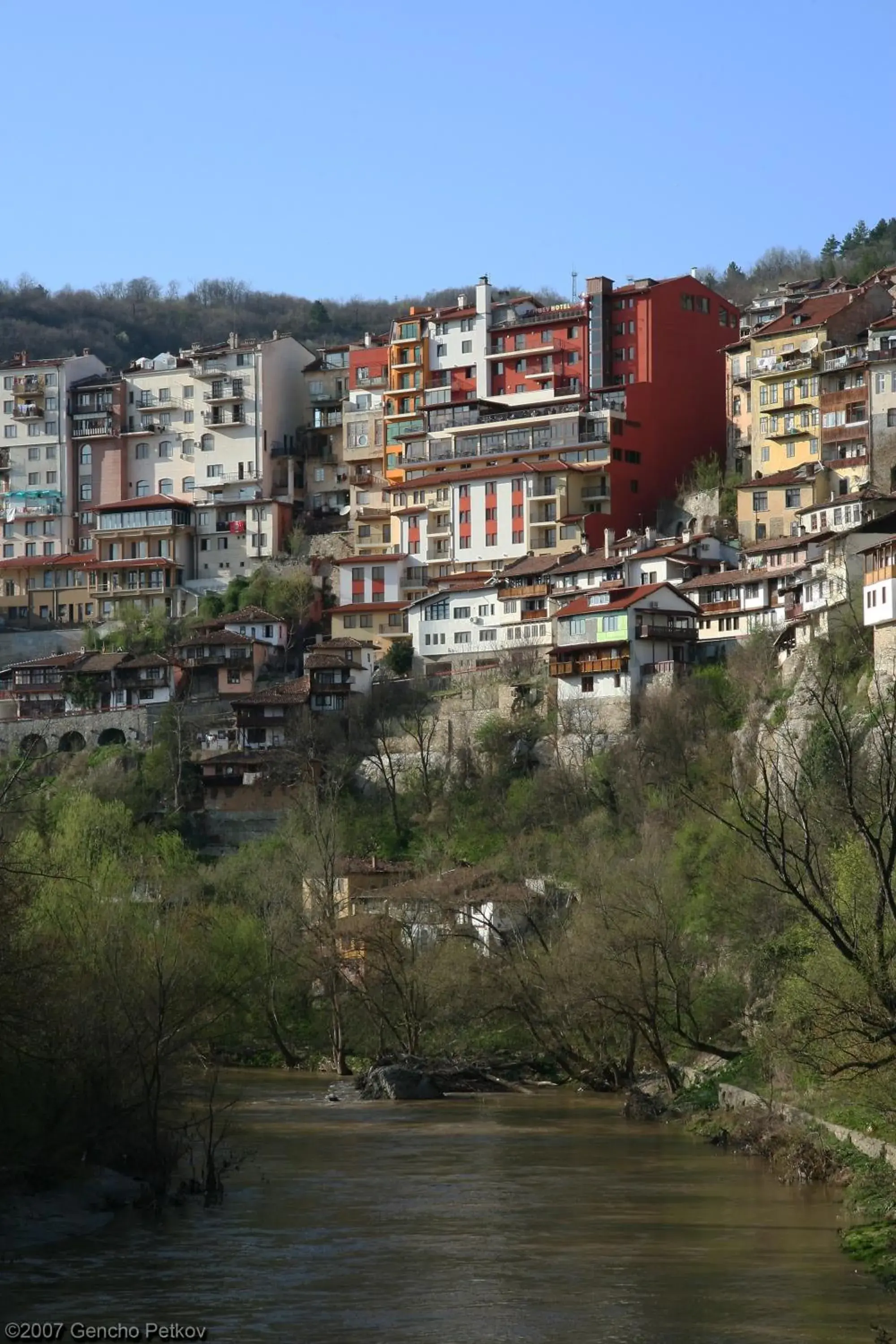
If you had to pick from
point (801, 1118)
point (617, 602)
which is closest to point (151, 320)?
point (617, 602)

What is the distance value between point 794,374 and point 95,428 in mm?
39143

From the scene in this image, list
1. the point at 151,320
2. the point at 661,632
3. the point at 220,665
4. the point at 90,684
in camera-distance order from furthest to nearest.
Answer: the point at 151,320 < the point at 90,684 < the point at 220,665 < the point at 661,632

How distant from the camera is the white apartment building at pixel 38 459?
106875 mm

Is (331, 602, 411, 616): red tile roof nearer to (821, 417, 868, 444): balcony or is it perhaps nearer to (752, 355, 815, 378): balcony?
(752, 355, 815, 378): balcony

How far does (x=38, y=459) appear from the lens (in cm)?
10894


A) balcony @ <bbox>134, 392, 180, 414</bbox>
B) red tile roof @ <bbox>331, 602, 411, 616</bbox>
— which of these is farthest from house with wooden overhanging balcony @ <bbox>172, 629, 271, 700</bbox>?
balcony @ <bbox>134, 392, 180, 414</bbox>

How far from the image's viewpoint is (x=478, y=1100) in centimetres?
4762

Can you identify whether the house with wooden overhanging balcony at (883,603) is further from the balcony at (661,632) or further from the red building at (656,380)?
the red building at (656,380)

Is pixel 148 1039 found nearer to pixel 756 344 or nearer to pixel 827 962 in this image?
pixel 827 962

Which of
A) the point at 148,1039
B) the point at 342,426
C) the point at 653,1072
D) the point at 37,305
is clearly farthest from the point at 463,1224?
the point at 37,305

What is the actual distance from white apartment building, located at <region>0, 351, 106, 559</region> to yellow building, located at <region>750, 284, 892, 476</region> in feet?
123

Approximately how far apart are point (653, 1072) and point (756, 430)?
154 feet

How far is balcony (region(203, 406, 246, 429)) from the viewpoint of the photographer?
105 metres

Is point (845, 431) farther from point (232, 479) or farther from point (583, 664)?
point (232, 479)
